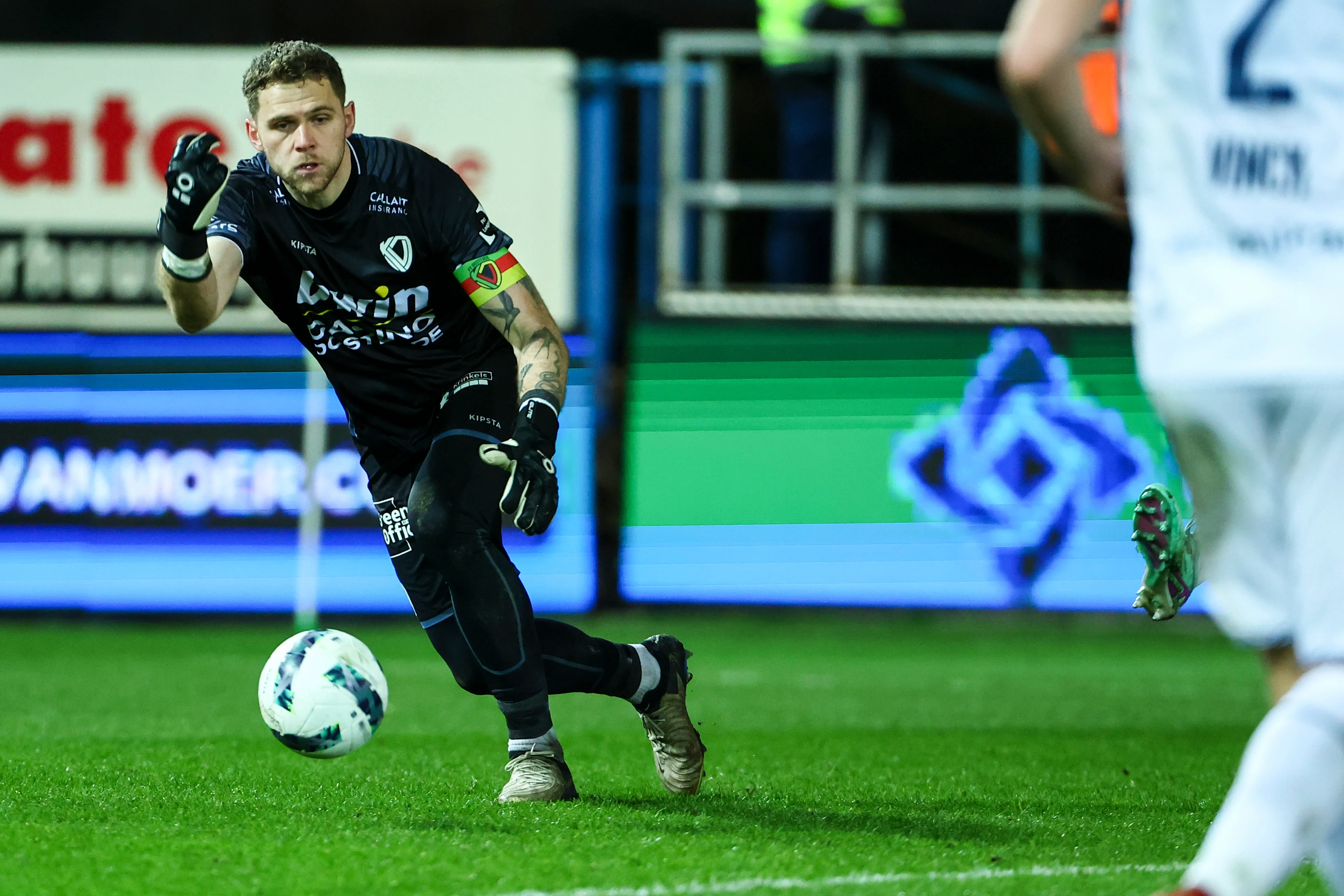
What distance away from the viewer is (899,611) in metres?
12.1

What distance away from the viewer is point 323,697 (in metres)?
4.40

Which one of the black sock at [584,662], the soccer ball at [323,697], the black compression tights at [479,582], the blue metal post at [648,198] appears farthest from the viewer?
the blue metal post at [648,198]

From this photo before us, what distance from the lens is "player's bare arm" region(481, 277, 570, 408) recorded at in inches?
174

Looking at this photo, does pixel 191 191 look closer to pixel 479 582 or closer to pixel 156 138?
pixel 479 582

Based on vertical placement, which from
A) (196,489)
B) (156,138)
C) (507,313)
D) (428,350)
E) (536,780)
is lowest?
(196,489)

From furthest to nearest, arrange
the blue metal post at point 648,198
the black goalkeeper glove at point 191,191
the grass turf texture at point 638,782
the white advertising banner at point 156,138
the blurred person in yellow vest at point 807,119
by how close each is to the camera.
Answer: the blue metal post at point 648,198, the blurred person in yellow vest at point 807,119, the white advertising banner at point 156,138, the black goalkeeper glove at point 191,191, the grass turf texture at point 638,782

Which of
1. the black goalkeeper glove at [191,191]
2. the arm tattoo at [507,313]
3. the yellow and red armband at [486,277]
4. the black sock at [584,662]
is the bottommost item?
the black sock at [584,662]

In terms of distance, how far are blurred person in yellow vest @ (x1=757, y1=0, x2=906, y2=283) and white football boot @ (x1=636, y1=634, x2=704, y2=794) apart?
28.0 feet

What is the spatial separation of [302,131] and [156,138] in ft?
27.6

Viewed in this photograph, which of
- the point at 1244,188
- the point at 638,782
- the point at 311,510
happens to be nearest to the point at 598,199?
the point at 311,510


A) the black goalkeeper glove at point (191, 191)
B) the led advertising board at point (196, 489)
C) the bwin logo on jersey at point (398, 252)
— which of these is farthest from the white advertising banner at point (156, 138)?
the black goalkeeper glove at point (191, 191)

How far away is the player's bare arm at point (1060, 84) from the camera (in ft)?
8.54

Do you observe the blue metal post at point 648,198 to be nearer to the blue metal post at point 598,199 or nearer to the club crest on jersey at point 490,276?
the blue metal post at point 598,199

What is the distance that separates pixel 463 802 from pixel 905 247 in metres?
9.91
